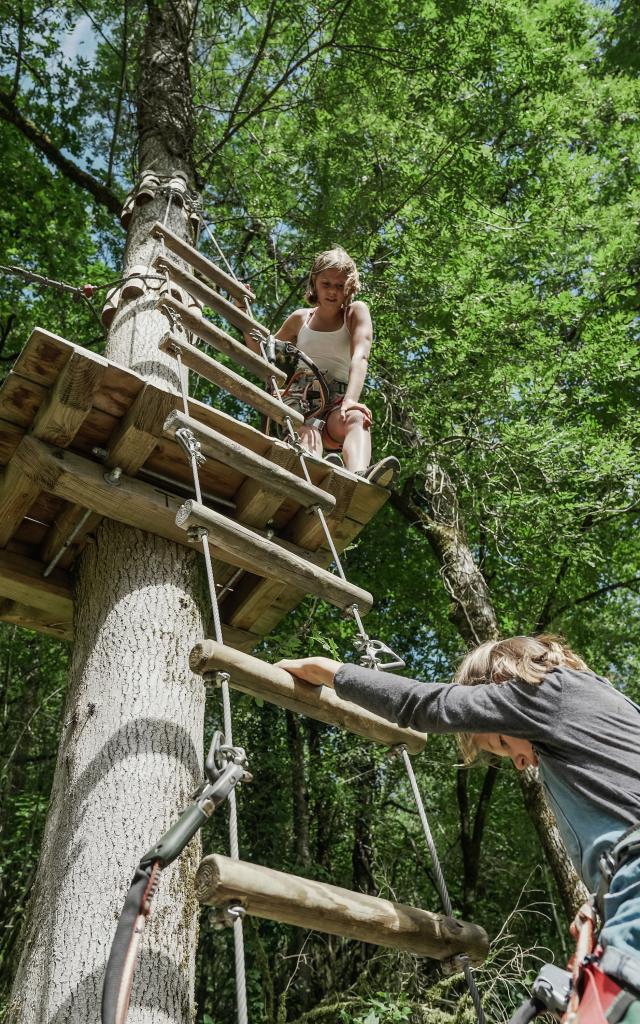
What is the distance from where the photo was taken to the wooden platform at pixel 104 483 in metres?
3.08

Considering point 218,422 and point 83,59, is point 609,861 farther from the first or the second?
point 83,59

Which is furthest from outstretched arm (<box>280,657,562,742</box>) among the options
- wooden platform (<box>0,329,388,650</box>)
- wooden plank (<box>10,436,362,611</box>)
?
wooden platform (<box>0,329,388,650</box>)

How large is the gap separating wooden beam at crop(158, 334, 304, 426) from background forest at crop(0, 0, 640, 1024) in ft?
8.15

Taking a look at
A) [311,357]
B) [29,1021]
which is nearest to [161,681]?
[29,1021]

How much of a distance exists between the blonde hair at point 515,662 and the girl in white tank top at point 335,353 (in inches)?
92.4

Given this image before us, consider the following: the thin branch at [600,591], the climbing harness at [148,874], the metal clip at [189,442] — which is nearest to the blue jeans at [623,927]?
the climbing harness at [148,874]

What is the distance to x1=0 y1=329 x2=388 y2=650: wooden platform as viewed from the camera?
3082 mm

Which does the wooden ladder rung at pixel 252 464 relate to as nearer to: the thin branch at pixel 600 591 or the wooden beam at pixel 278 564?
the wooden beam at pixel 278 564

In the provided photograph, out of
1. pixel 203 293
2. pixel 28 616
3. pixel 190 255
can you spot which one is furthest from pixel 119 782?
pixel 190 255

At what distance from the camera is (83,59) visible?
848cm

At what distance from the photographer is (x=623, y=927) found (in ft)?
4.46

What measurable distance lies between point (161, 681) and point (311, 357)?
2.52m

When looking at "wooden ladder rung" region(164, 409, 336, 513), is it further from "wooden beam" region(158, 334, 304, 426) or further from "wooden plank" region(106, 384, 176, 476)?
"wooden beam" region(158, 334, 304, 426)

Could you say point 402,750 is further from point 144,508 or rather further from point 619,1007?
point 144,508
